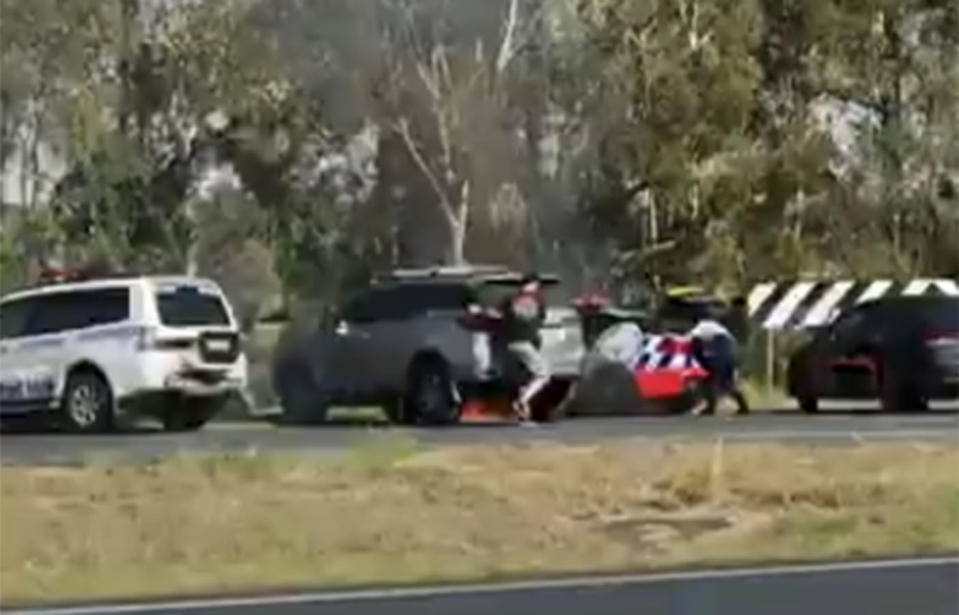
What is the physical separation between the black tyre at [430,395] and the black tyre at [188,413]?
7.69ft

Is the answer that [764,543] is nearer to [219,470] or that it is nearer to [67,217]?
[219,470]

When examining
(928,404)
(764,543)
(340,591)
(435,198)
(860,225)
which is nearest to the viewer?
(340,591)

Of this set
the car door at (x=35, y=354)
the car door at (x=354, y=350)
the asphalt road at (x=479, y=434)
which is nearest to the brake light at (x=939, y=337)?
the asphalt road at (x=479, y=434)

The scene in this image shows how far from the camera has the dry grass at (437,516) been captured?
16.6 meters

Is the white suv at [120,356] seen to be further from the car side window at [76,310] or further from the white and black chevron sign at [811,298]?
the white and black chevron sign at [811,298]

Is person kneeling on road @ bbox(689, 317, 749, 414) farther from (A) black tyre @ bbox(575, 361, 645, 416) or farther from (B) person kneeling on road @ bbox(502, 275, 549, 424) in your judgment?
(B) person kneeling on road @ bbox(502, 275, 549, 424)

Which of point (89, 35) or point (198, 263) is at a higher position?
point (89, 35)

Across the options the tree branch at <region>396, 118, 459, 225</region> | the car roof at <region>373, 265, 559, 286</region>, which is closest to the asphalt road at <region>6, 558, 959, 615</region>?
the car roof at <region>373, 265, 559, 286</region>

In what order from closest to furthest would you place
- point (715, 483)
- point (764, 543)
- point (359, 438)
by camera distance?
point (764, 543) < point (715, 483) < point (359, 438)

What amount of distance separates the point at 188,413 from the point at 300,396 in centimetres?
297

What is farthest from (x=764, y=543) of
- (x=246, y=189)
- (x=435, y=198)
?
(x=246, y=189)

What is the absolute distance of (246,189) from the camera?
183 ft

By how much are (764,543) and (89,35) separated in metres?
34.8

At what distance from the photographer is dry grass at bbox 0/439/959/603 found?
16.6 meters
